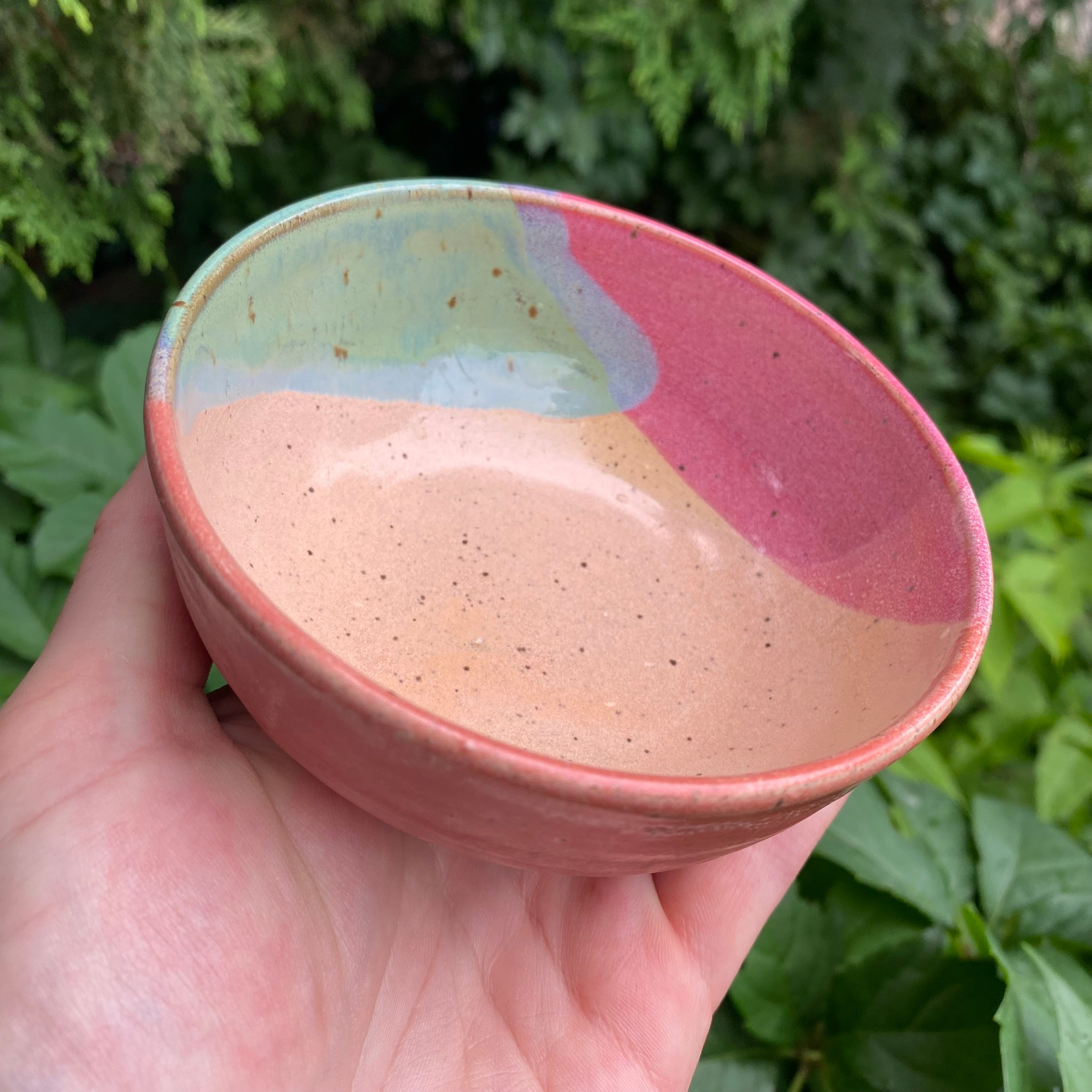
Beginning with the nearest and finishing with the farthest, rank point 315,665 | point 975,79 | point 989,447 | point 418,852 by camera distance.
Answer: point 315,665 → point 418,852 → point 989,447 → point 975,79

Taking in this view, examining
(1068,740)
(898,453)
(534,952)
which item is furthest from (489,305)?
(1068,740)

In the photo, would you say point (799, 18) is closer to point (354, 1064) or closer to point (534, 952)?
point (534, 952)

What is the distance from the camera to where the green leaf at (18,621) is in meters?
1.06

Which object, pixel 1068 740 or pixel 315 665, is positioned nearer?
pixel 315 665

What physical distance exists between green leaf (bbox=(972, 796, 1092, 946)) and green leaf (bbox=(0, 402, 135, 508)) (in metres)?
1.08

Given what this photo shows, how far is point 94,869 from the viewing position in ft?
2.29

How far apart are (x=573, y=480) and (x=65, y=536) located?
57cm

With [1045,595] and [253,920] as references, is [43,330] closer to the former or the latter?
[253,920]

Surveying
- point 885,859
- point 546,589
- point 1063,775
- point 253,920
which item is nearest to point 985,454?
point 1063,775

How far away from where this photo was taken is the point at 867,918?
3.69ft

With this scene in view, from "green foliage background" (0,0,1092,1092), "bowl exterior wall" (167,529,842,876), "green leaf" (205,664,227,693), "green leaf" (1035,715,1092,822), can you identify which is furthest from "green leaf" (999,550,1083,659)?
"green leaf" (205,664,227,693)

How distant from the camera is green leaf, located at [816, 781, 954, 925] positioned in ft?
3.55

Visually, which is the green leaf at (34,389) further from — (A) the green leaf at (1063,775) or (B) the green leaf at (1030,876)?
(A) the green leaf at (1063,775)

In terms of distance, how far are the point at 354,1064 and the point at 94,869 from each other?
0.27 metres
